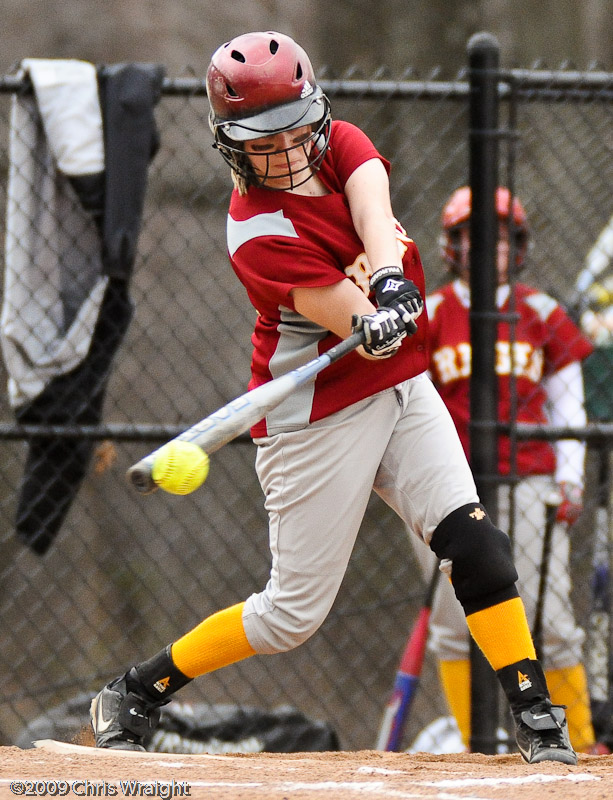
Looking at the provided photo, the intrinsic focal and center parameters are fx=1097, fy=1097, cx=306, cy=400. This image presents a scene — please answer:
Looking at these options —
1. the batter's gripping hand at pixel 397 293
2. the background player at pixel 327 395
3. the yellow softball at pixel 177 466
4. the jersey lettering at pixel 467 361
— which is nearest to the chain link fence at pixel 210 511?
the jersey lettering at pixel 467 361

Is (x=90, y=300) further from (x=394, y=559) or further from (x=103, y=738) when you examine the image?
(x=394, y=559)

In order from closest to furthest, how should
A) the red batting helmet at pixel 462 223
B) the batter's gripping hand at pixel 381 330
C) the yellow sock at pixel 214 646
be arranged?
the batter's gripping hand at pixel 381 330, the yellow sock at pixel 214 646, the red batting helmet at pixel 462 223

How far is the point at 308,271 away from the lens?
2496 mm

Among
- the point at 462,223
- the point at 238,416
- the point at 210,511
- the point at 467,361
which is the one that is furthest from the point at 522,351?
the point at 210,511

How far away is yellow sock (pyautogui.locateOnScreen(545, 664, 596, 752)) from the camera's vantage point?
3.83 metres

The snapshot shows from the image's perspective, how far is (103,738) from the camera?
2.83 meters

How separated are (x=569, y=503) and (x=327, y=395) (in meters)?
1.55

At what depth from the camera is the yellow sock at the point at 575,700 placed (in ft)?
12.6

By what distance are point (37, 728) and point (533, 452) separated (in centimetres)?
206

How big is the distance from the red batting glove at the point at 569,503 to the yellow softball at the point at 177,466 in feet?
6.64

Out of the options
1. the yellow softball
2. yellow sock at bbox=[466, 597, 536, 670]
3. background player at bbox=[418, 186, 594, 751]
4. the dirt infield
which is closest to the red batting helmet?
background player at bbox=[418, 186, 594, 751]

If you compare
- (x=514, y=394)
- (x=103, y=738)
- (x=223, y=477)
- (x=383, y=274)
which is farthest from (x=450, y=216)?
(x=223, y=477)

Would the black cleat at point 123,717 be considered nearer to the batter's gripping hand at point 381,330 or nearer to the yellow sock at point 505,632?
the yellow sock at point 505,632

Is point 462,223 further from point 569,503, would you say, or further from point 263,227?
point 263,227
